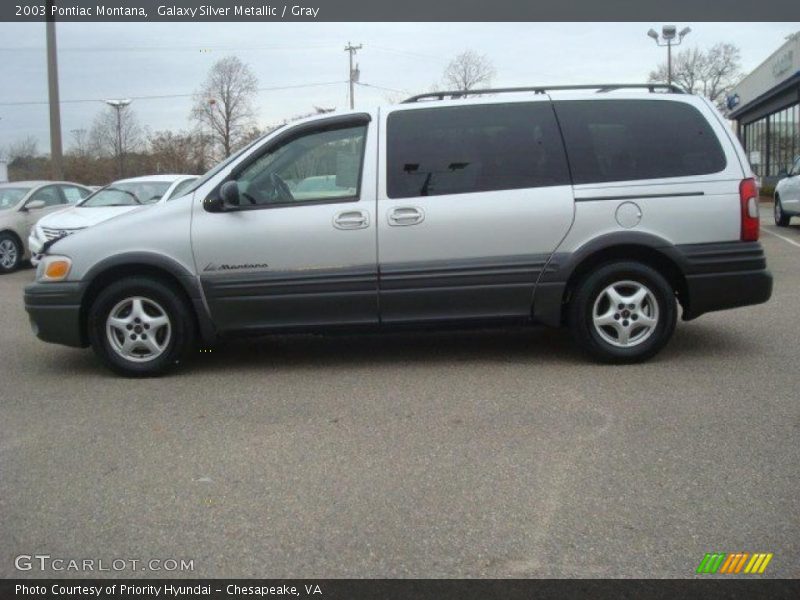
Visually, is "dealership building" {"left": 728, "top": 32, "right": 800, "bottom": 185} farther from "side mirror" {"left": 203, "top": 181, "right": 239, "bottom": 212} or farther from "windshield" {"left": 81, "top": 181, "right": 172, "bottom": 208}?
"side mirror" {"left": 203, "top": 181, "right": 239, "bottom": 212}

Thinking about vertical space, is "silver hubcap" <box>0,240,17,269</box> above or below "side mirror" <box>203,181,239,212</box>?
below

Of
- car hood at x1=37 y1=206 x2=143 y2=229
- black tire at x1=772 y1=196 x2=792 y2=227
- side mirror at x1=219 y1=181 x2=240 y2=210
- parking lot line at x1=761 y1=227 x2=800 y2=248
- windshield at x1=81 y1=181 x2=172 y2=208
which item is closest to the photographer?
side mirror at x1=219 y1=181 x2=240 y2=210

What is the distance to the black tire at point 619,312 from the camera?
6121mm

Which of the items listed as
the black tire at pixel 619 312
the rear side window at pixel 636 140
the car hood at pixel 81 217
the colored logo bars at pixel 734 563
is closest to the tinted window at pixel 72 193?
the car hood at pixel 81 217

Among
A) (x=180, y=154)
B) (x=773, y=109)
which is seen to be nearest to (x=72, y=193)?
(x=180, y=154)

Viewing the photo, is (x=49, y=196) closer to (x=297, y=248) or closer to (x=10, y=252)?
(x=10, y=252)

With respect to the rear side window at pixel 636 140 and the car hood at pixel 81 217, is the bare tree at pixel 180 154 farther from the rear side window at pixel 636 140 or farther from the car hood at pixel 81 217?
the rear side window at pixel 636 140

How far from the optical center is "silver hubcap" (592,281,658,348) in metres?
6.15

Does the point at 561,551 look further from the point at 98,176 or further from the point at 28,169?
the point at 28,169

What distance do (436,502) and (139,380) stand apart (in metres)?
3.13

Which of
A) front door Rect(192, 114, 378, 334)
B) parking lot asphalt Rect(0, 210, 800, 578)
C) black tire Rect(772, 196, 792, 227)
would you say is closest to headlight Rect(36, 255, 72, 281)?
parking lot asphalt Rect(0, 210, 800, 578)

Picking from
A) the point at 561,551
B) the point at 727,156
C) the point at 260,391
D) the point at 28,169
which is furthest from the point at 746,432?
the point at 28,169

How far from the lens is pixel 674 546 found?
11.2 ft

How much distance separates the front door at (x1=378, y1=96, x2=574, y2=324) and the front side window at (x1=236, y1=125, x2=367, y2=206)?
23 centimetres
